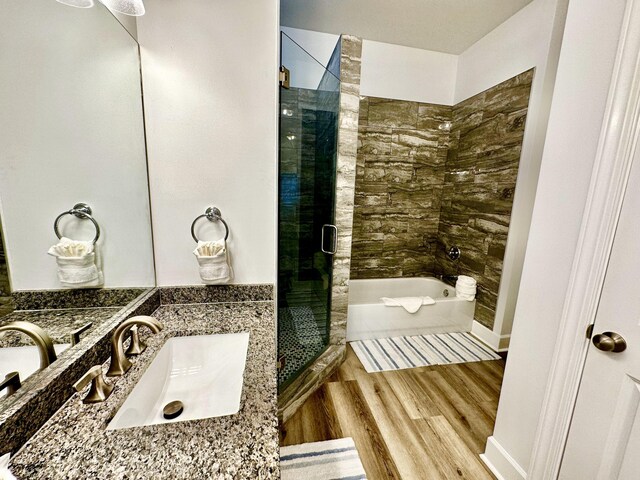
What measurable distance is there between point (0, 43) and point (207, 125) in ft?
2.13

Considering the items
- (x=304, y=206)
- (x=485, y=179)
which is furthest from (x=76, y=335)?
(x=485, y=179)

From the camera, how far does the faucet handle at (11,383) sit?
584mm

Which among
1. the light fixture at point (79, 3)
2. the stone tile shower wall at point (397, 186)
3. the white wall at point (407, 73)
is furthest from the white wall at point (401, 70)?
the light fixture at point (79, 3)

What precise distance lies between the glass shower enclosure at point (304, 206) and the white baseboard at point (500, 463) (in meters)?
1.16

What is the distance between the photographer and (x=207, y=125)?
1217 millimetres

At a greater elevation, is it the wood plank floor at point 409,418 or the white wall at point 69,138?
the white wall at point 69,138

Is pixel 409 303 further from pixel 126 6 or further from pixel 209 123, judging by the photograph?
pixel 126 6

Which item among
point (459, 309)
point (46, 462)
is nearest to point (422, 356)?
point (459, 309)

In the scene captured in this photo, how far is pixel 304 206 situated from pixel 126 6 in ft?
4.05

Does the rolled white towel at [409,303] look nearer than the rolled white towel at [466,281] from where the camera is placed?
Yes

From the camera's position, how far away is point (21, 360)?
66cm

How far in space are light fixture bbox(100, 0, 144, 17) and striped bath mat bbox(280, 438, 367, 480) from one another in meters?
2.15

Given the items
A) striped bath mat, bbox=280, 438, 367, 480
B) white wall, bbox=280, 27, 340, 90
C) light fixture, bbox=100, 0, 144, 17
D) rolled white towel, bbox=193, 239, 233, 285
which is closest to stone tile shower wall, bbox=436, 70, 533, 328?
white wall, bbox=280, 27, 340, 90

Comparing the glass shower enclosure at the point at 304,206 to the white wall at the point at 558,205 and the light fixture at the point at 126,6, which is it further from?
the white wall at the point at 558,205
